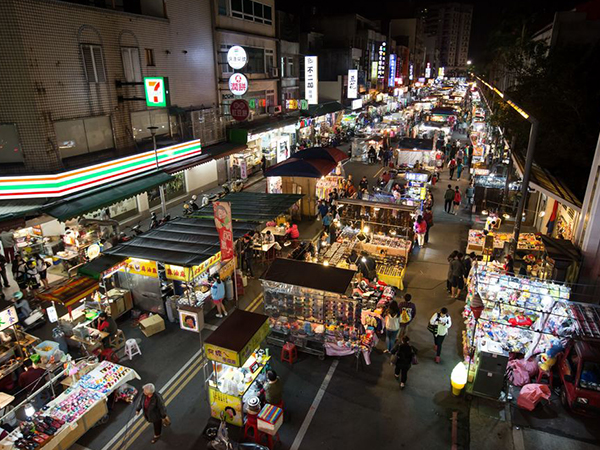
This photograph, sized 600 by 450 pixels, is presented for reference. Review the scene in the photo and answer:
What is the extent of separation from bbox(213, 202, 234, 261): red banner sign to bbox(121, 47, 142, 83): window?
12659 mm

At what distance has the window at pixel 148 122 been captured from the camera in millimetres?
21812

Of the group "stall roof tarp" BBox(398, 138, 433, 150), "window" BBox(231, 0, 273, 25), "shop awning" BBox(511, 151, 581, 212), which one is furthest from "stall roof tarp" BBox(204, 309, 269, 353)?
"window" BBox(231, 0, 273, 25)

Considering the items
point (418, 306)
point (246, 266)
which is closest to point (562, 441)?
point (418, 306)


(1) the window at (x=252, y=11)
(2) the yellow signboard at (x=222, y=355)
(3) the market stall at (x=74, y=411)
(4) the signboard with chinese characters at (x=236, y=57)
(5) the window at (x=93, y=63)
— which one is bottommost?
(3) the market stall at (x=74, y=411)

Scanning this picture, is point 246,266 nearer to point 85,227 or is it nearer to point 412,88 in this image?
point 85,227

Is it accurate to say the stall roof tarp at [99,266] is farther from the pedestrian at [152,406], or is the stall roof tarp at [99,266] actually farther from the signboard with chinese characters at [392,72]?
the signboard with chinese characters at [392,72]

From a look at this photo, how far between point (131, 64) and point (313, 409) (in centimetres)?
1921

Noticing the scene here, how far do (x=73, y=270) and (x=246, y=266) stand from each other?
283 inches

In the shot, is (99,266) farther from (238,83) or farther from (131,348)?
(238,83)

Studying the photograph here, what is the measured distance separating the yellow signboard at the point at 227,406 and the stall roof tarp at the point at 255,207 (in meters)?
7.16

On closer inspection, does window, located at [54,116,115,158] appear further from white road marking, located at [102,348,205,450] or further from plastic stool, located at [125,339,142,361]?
white road marking, located at [102,348,205,450]

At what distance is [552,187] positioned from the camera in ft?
49.5

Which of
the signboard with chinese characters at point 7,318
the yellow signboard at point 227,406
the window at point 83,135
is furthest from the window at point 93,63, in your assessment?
the yellow signboard at point 227,406

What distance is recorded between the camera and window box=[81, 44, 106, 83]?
18.0 m
